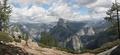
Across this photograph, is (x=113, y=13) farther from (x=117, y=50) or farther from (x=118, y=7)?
(x=117, y=50)

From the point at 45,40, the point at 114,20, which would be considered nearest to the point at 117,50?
the point at 114,20

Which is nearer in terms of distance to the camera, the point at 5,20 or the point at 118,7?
the point at 118,7

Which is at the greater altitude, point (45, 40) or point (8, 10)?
point (8, 10)

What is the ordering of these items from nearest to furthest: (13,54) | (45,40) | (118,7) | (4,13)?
(13,54) < (118,7) < (4,13) < (45,40)

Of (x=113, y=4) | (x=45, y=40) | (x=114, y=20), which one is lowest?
(x=45, y=40)

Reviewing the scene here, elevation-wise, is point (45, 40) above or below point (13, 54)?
below

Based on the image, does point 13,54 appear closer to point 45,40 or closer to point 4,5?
point 4,5

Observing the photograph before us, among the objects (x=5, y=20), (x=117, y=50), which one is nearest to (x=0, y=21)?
(x=5, y=20)

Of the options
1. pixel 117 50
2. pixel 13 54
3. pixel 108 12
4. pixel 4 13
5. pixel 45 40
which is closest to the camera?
pixel 13 54

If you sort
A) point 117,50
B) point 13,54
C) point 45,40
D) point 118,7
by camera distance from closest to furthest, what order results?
point 13,54
point 117,50
point 118,7
point 45,40
